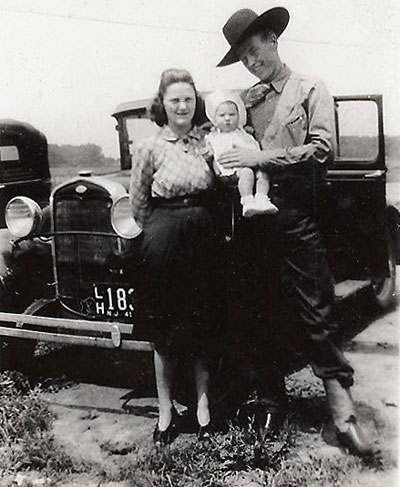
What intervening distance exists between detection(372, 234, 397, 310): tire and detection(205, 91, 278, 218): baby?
1.24 meters

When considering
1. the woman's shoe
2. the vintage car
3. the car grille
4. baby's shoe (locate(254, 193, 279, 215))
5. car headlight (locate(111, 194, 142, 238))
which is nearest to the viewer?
baby's shoe (locate(254, 193, 279, 215))

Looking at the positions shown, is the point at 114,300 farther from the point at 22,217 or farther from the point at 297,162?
the point at 297,162

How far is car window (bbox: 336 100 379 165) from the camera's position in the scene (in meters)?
3.35

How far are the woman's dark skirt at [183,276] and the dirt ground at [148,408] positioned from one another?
19.4 inches

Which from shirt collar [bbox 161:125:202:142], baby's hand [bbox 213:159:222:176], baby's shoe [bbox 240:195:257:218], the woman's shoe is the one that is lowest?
the woman's shoe

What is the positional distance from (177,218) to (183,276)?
24 centimetres

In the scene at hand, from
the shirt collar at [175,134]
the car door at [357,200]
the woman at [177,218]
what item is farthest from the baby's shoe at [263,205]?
the car door at [357,200]

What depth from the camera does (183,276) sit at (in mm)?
2756

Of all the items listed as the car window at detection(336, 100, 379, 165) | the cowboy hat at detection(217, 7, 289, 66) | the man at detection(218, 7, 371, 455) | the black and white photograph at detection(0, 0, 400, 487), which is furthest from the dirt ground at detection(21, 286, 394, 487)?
the cowboy hat at detection(217, 7, 289, 66)

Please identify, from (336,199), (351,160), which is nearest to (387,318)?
(336,199)

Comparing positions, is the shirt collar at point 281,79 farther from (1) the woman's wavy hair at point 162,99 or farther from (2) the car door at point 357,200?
(2) the car door at point 357,200

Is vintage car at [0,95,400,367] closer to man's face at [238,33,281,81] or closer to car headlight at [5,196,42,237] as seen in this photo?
car headlight at [5,196,42,237]

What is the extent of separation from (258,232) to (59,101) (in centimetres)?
125

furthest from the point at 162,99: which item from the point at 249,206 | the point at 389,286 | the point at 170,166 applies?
the point at 389,286
